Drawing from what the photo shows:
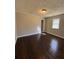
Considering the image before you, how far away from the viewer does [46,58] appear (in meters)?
3.44

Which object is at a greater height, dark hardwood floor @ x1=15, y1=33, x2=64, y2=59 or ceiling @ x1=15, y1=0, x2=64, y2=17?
ceiling @ x1=15, y1=0, x2=64, y2=17

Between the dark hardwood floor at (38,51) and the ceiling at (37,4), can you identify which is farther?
the ceiling at (37,4)

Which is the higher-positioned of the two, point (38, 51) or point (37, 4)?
point (37, 4)

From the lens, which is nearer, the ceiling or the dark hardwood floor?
the dark hardwood floor

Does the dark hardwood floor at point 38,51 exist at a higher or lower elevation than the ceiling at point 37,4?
lower

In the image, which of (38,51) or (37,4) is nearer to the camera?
(38,51)
